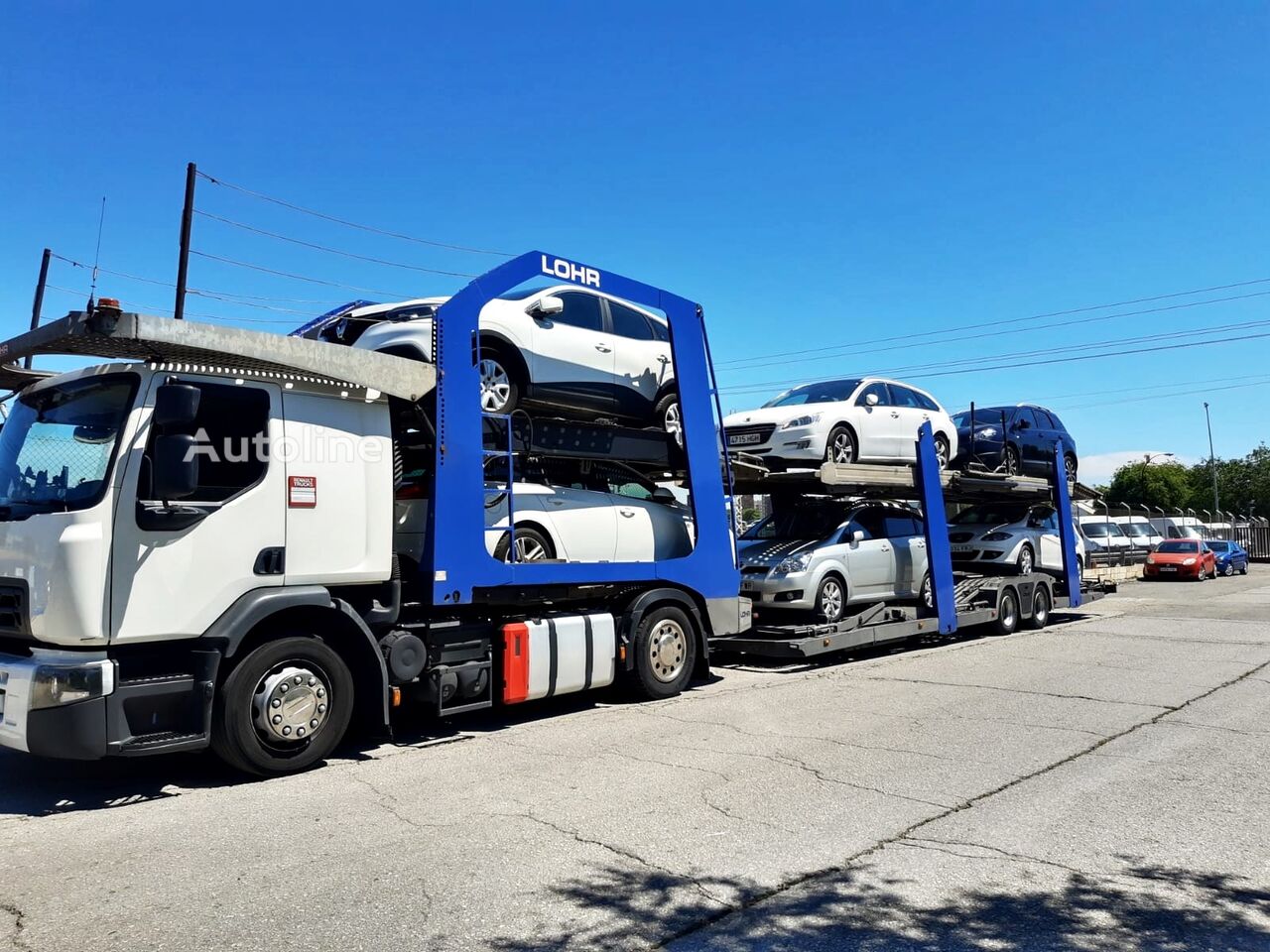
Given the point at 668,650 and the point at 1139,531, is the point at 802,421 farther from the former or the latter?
the point at 1139,531

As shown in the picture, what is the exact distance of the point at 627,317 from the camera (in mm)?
9172

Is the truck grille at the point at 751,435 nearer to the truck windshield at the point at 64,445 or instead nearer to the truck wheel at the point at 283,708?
the truck wheel at the point at 283,708

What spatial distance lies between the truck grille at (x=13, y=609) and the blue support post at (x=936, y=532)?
32.8ft

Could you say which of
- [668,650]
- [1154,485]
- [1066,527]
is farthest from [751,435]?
[1154,485]

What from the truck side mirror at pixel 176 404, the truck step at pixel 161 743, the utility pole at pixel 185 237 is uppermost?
the utility pole at pixel 185 237

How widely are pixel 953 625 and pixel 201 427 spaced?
975 cm

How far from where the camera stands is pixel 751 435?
472 inches

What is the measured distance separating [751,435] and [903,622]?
2.99 meters

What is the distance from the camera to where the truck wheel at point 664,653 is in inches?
339

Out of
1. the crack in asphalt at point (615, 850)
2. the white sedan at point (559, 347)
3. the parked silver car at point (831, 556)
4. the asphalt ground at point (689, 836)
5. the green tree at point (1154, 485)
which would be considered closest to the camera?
the asphalt ground at point (689, 836)

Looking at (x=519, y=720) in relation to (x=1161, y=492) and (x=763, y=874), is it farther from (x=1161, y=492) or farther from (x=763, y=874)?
(x=1161, y=492)

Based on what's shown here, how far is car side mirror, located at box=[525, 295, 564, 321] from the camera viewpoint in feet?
26.9

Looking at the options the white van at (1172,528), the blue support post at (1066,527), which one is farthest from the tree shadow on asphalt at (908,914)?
the white van at (1172,528)

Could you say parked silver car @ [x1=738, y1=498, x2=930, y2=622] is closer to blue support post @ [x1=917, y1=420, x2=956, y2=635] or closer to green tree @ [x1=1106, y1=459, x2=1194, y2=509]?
blue support post @ [x1=917, y1=420, x2=956, y2=635]
